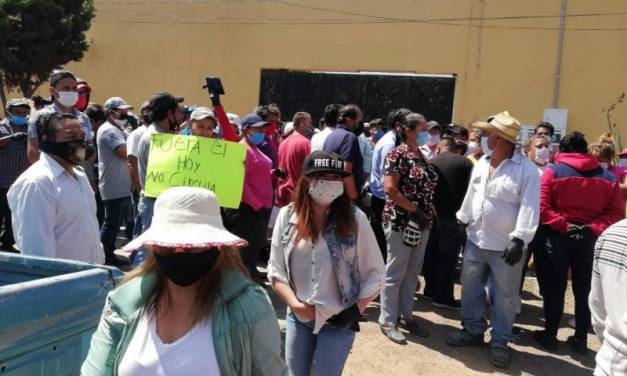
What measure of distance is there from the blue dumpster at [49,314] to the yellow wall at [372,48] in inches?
776

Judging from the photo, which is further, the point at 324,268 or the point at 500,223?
the point at 500,223

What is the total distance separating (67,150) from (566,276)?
4471 millimetres

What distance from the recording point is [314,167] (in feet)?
10.2

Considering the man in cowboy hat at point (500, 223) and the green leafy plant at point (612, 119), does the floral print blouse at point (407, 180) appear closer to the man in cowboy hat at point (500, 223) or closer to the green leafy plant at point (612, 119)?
the man in cowboy hat at point (500, 223)

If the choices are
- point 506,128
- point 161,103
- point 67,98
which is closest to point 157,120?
point 161,103

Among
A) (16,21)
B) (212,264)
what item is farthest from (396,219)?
(16,21)

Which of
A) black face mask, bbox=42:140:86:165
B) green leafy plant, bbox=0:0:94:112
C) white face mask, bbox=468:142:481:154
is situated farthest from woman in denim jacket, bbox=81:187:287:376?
green leafy plant, bbox=0:0:94:112

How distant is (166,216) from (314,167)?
136cm

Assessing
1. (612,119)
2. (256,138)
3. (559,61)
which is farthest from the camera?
(559,61)

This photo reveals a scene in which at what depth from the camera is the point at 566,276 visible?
5270 mm

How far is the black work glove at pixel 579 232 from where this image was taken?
5.11m

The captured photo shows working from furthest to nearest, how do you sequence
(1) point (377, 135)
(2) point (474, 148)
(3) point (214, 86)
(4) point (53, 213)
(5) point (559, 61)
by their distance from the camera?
1. (5) point (559, 61)
2. (1) point (377, 135)
3. (2) point (474, 148)
4. (3) point (214, 86)
5. (4) point (53, 213)

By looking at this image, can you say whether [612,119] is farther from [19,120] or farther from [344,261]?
[344,261]

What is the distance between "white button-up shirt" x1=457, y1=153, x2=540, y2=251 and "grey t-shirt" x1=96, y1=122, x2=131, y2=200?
3955 millimetres
